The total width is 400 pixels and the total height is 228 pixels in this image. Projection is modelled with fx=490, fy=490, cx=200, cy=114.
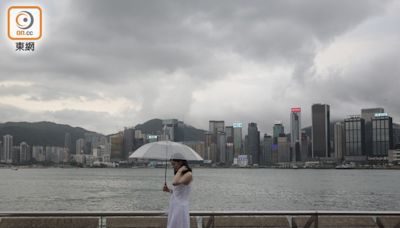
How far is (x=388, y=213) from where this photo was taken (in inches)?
395

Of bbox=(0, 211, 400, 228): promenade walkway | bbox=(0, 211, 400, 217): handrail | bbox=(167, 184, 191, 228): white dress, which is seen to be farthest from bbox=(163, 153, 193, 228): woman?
bbox=(0, 211, 400, 228): promenade walkway

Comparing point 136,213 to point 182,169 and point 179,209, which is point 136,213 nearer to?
point 179,209

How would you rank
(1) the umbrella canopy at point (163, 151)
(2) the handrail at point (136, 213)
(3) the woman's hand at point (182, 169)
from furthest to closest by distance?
1. (2) the handrail at point (136, 213)
2. (1) the umbrella canopy at point (163, 151)
3. (3) the woman's hand at point (182, 169)

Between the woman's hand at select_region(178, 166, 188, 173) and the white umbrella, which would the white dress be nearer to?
the woman's hand at select_region(178, 166, 188, 173)

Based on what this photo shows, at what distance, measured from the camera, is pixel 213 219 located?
9.67m

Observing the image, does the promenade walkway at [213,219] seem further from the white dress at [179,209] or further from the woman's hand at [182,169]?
the woman's hand at [182,169]

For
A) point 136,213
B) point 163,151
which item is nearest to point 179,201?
point 163,151

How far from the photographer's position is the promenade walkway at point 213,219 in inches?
370

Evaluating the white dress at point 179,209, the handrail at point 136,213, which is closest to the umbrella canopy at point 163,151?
the white dress at point 179,209

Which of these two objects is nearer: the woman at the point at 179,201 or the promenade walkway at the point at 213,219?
the woman at the point at 179,201

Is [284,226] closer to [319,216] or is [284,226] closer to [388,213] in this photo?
[319,216]

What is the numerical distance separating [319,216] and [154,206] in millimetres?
36449

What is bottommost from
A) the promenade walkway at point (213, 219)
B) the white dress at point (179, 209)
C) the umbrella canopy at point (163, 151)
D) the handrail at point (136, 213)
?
the promenade walkway at point (213, 219)

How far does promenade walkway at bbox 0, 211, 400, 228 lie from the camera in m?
9.40
